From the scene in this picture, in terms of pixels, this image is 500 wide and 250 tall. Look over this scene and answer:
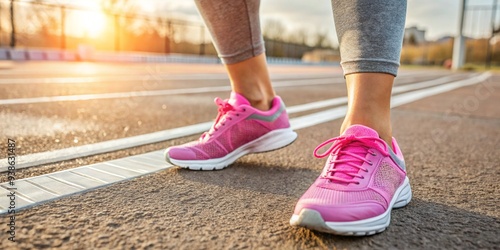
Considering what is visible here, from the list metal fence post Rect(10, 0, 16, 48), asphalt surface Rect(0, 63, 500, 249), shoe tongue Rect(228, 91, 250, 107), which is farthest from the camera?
metal fence post Rect(10, 0, 16, 48)

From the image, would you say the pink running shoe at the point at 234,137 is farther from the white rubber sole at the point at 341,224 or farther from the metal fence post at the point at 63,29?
the metal fence post at the point at 63,29

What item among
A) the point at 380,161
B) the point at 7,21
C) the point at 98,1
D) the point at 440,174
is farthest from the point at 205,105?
the point at 98,1

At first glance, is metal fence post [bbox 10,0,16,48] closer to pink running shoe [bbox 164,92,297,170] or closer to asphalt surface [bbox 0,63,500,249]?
asphalt surface [bbox 0,63,500,249]

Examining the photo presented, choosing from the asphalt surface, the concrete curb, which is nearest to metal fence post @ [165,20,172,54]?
the concrete curb

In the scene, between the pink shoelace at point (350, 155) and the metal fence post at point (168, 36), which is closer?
the pink shoelace at point (350, 155)

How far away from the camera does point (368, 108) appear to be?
1.09m

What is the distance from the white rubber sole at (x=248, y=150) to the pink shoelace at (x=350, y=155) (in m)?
0.42

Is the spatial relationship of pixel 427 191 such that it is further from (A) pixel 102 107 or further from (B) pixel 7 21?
(B) pixel 7 21

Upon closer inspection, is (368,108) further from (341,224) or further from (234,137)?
(234,137)

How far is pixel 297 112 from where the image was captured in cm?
291

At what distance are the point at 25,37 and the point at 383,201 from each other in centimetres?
1425

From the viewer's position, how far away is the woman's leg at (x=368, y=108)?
1.02 metres

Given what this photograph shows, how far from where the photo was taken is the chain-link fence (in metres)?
12.4

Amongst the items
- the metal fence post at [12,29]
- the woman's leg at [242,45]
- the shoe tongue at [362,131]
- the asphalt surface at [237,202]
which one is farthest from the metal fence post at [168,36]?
the shoe tongue at [362,131]
